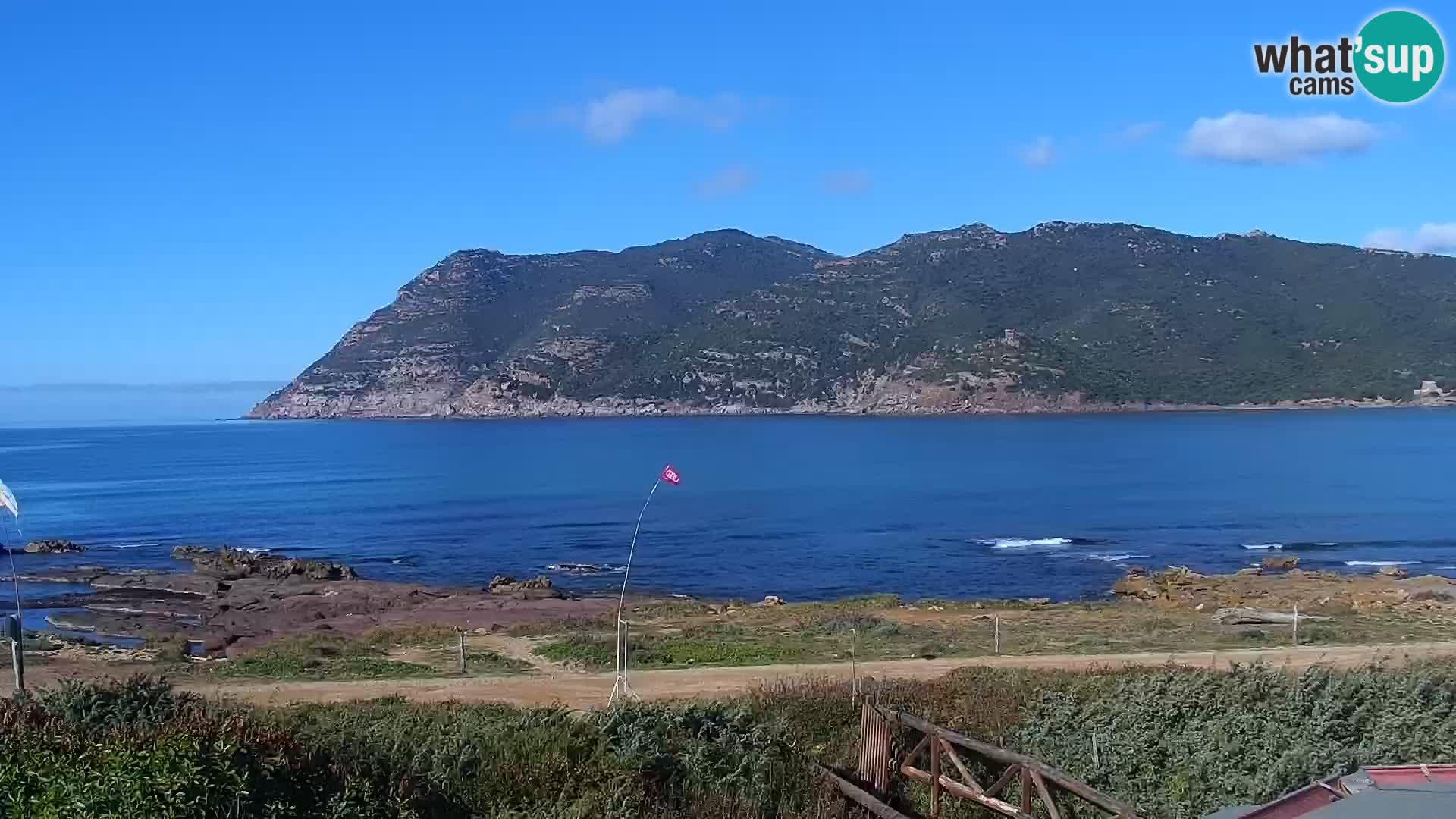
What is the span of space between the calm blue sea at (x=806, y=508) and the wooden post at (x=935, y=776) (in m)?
33.1

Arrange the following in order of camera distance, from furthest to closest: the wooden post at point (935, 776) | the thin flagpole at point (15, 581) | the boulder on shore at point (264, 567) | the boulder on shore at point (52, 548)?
the boulder on shore at point (52, 548)
the boulder on shore at point (264, 567)
the thin flagpole at point (15, 581)
the wooden post at point (935, 776)

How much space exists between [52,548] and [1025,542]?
48.2 meters

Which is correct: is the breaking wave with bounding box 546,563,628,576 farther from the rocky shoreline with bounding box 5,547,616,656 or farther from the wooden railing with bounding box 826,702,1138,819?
the wooden railing with bounding box 826,702,1138,819

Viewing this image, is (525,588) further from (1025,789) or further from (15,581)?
(1025,789)

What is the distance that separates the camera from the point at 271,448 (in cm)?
16362

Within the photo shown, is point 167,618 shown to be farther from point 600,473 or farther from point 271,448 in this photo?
point 271,448

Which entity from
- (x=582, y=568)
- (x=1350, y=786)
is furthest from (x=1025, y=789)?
(x=582, y=568)

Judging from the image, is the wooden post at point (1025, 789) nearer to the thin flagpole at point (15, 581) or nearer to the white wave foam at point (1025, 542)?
the thin flagpole at point (15, 581)

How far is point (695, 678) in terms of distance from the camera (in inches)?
772

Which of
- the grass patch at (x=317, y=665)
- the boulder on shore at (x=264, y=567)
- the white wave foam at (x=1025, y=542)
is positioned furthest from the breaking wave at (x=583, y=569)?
the grass patch at (x=317, y=665)

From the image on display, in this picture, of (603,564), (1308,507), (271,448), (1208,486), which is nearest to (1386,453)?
(1208,486)

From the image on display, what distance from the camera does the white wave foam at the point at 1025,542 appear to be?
55.7 metres

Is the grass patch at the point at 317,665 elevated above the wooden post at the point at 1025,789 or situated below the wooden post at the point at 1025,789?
below

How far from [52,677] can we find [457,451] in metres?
121
